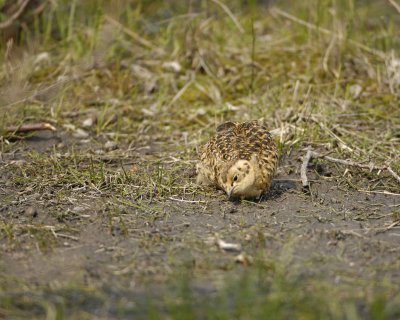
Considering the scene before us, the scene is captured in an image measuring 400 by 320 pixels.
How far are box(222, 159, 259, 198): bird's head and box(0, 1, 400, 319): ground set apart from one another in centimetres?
16

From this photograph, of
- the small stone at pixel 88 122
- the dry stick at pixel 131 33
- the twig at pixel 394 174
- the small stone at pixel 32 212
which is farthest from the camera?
the dry stick at pixel 131 33

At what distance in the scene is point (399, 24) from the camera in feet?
37.4

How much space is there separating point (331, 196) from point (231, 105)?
2.53 metres

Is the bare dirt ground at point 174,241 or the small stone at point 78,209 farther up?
the bare dirt ground at point 174,241

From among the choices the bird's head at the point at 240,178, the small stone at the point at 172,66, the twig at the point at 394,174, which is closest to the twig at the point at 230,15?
the small stone at the point at 172,66

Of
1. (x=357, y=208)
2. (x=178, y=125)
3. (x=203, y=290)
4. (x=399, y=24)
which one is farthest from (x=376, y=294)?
(x=399, y=24)

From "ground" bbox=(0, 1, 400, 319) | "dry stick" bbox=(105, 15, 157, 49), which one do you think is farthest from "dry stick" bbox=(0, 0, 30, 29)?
"dry stick" bbox=(105, 15, 157, 49)

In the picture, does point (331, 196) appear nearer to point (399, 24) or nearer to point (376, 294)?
point (376, 294)

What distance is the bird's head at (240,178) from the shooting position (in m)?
6.30

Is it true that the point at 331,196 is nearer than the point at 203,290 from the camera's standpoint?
No

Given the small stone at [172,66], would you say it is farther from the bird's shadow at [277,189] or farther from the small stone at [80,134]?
the bird's shadow at [277,189]

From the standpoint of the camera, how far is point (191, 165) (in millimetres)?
7488

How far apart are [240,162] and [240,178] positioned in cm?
15

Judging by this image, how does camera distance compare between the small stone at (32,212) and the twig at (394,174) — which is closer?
the small stone at (32,212)
